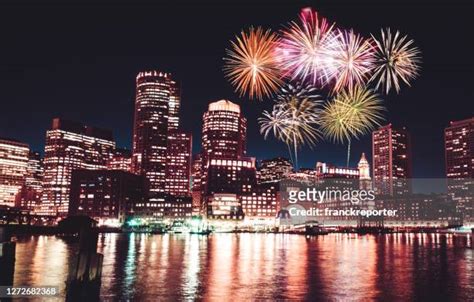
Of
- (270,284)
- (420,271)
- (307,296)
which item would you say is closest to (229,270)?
(270,284)

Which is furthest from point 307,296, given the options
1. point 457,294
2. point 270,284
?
point 457,294

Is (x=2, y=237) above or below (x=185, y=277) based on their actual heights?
above

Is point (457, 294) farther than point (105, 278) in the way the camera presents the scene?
No

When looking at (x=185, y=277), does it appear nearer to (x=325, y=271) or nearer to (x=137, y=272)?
(x=137, y=272)

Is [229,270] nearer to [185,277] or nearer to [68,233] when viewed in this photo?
[185,277]

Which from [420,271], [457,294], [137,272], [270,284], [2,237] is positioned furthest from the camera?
[420,271]

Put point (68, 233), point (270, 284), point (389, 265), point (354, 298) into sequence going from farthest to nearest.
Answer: point (68, 233) < point (389, 265) < point (270, 284) < point (354, 298)

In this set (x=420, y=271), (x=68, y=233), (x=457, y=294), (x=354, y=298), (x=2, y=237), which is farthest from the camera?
(x=68, y=233)

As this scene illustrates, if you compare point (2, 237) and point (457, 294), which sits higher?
point (2, 237)

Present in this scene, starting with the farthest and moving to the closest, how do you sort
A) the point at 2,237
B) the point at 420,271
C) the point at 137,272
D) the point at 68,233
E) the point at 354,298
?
the point at 68,233 → the point at 420,271 → the point at 137,272 → the point at 2,237 → the point at 354,298
